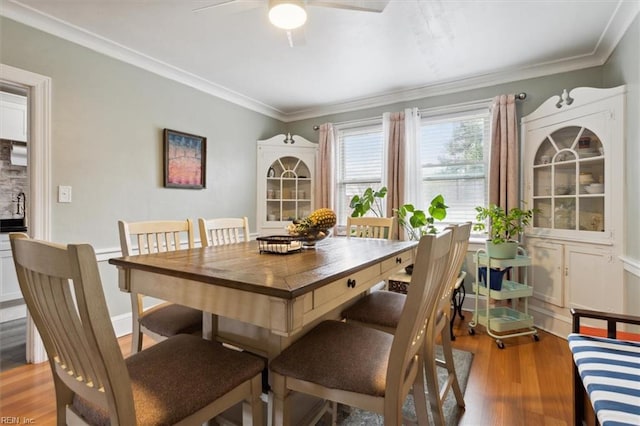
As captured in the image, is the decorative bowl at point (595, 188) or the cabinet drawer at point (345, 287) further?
the decorative bowl at point (595, 188)

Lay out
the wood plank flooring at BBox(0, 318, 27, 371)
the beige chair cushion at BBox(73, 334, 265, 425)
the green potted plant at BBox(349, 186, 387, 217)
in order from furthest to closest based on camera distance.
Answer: the green potted plant at BBox(349, 186, 387, 217) → the wood plank flooring at BBox(0, 318, 27, 371) → the beige chair cushion at BBox(73, 334, 265, 425)

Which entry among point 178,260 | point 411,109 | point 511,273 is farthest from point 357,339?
point 411,109

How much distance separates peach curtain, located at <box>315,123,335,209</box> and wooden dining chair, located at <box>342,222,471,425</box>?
2.34 metres

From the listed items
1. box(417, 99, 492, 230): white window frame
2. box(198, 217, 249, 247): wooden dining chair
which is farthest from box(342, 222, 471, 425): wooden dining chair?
box(417, 99, 492, 230): white window frame

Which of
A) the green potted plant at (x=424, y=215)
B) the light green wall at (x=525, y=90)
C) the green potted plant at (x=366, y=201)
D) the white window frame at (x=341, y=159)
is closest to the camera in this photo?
the light green wall at (x=525, y=90)

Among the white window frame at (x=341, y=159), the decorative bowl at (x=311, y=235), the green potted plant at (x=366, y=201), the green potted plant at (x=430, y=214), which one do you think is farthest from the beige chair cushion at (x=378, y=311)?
the white window frame at (x=341, y=159)

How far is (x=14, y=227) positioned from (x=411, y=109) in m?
5.04

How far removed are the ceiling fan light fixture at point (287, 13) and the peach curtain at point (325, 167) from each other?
93.8 inches

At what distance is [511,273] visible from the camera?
10.3 ft

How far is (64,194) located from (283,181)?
2.47m

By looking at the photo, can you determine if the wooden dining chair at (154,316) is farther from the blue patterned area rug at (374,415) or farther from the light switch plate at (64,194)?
the light switch plate at (64,194)

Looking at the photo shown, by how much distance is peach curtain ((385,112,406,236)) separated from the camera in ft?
12.1

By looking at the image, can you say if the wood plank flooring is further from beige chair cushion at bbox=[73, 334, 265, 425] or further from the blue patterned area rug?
the blue patterned area rug

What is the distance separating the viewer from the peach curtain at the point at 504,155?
9.98 ft
